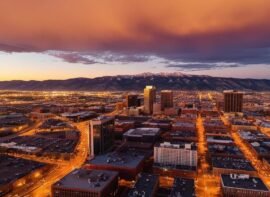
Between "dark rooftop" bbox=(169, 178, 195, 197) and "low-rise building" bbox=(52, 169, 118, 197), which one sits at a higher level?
"low-rise building" bbox=(52, 169, 118, 197)

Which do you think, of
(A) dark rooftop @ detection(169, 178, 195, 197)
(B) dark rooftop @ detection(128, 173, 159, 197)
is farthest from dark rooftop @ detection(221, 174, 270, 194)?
(B) dark rooftop @ detection(128, 173, 159, 197)

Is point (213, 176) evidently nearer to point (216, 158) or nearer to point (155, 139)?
point (216, 158)

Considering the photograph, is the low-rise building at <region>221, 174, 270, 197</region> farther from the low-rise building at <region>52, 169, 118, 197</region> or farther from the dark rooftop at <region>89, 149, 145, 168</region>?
the low-rise building at <region>52, 169, 118, 197</region>

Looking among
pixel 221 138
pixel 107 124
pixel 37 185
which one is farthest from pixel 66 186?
pixel 221 138

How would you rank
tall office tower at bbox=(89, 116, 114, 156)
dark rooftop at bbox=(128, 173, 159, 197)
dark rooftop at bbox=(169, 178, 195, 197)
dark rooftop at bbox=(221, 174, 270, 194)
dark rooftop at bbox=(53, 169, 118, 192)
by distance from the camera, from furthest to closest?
tall office tower at bbox=(89, 116, 114, 156), dark rooftop at bbox=(221, 174, 270, 194), dark rooftop at bbox=(169, 178, 195, 197), dark rooftop at bbox=(53, 169, 118, 192), dark rooftop at bbox=(128, 173, 159, 197)

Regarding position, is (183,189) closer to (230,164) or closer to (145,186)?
(145,186)

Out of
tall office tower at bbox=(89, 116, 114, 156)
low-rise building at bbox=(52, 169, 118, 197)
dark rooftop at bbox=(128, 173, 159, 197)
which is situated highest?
tall office tower at bbox=(89, 116, 114, 156)

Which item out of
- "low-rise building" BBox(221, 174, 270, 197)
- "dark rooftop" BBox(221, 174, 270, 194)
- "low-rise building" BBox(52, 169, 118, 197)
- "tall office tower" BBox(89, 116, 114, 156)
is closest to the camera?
"low-rise building" BBox(52, 169, 118, 197)

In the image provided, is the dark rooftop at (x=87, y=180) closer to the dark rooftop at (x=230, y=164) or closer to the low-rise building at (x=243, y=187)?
the low-rise building at (x=243, y=187)

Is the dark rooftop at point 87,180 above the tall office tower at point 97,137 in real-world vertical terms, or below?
below

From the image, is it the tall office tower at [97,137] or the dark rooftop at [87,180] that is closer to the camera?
the dark rooftop at [87,180]

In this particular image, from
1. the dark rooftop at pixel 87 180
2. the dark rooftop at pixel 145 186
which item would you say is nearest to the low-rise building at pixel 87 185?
the dark rooftop at pixel 87 180
